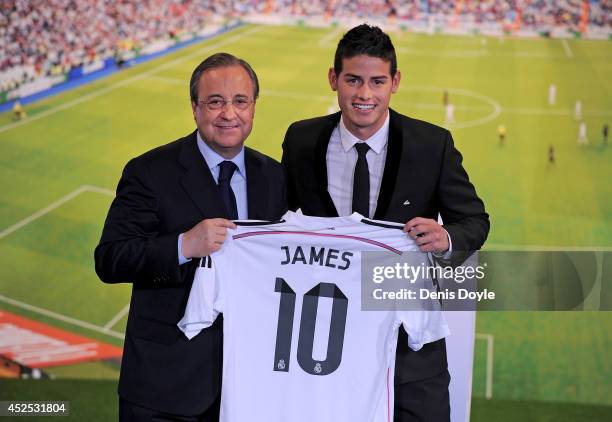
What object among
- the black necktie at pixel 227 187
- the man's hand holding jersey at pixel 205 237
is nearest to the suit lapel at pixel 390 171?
the black necktie at pixel 227 187

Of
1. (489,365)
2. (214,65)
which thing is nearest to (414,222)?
(214,65)

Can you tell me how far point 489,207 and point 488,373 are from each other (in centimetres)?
303

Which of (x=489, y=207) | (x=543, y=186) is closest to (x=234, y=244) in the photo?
(x=489, y=207)

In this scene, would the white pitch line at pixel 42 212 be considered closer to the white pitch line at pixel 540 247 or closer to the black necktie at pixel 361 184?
the white pitch line at pixel 540 247

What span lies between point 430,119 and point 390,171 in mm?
9045

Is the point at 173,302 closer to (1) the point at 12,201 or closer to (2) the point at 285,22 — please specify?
(1) the point at 12,201

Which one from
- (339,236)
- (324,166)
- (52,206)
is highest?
(52,206)

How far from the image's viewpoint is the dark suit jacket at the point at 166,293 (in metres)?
3.37

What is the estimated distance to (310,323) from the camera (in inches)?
139

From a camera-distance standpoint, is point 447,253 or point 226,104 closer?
point 226,104

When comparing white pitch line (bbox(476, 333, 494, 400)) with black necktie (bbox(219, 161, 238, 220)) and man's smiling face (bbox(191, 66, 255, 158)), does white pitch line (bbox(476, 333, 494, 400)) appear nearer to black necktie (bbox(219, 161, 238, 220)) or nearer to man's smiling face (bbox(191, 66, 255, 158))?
black necktie (bbox(219, 161, 238, 220))

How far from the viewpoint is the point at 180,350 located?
3445 mm

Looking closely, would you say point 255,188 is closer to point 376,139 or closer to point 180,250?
point 180,250

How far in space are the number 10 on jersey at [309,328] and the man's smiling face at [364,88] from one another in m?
0.81
